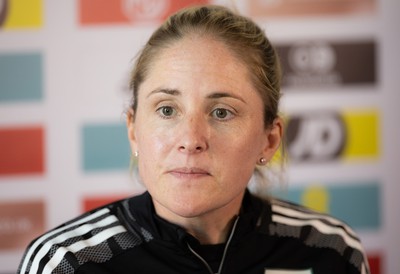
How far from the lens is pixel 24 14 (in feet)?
6.02

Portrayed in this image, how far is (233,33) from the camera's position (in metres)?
1.16

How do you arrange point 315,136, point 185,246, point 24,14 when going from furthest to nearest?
point 315,136 < point 24,14 < point 185,246

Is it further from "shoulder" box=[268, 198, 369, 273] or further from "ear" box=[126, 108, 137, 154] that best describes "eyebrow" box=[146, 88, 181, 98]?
"shoulder" box=[268, 198, 369, 273]

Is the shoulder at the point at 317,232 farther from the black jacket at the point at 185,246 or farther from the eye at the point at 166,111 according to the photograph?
the eye at the point at 166,111

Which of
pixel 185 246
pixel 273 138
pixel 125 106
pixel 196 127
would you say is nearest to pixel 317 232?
pixel 273 138

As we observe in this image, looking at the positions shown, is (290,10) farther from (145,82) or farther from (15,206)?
(15,206)

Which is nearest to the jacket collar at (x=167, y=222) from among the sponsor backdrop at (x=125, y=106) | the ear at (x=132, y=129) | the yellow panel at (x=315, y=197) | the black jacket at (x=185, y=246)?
the black jacket at (x=185, y=246)

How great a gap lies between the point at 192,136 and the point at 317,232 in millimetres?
493

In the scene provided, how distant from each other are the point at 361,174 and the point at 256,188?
2.26ft

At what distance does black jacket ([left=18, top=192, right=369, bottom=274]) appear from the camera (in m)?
1.12

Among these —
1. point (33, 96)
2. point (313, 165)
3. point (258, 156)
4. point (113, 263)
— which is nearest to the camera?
point (113, 263)

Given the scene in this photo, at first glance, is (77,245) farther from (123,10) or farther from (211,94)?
(123,10)

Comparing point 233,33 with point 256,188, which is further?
point 256,188

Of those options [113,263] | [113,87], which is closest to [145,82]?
[113,263]
